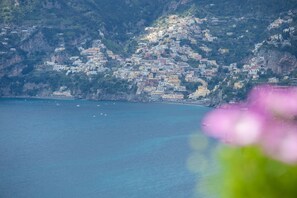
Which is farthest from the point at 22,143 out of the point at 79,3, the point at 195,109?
the point at 79,3

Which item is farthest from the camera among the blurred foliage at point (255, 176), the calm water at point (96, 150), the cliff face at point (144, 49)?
the cliff face at point (144, 49)

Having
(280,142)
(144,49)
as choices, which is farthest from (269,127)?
(144,49)

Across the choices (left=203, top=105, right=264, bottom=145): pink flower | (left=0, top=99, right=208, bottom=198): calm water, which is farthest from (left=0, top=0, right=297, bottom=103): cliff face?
(left=203, top=105, right=264, bottom=145): pink flower

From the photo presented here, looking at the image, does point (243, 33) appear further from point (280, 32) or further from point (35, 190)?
point (35, 190)

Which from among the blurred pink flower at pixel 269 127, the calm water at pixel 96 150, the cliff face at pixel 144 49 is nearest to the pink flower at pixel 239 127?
the blurred pink flower at pixel 269 127

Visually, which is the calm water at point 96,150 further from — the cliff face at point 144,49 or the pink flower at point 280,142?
the pink flower at point 280,142

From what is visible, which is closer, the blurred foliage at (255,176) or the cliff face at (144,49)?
the blurred foliage at (255,176)
